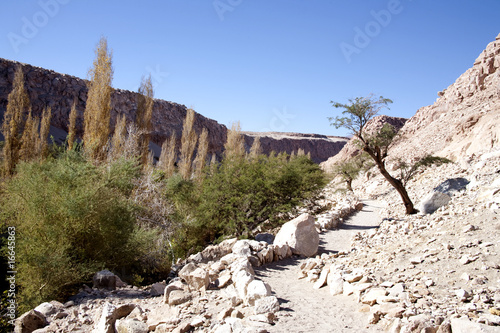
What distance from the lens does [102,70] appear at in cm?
1564

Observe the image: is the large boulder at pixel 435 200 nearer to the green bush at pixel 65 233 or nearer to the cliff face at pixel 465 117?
the green bush at pixel 65 233

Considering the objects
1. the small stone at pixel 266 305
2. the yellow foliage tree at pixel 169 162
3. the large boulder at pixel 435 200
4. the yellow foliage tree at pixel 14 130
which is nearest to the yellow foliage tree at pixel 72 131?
the yellow foliage tree at pixel 14 130

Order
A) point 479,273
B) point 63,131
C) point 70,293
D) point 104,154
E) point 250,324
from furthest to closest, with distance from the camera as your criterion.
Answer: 1. point 63,131
2. point 104,154
3. point 70,293
4. point 479,273
5. point 250,324

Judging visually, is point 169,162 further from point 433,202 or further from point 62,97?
point 62,97

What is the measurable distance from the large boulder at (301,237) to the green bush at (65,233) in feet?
13.3

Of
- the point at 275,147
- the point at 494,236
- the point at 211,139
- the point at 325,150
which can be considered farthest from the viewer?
the point at 325,150

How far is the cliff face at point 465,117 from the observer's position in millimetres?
24016

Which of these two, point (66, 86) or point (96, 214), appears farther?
point (66, 86)

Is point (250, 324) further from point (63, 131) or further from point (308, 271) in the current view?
point (63, 131)

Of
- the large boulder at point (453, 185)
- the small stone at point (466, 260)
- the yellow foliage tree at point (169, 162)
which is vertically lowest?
the small stone at point (466, 260)

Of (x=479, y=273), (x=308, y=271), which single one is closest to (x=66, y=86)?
(x=308, y=271)

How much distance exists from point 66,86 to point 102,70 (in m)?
37.5

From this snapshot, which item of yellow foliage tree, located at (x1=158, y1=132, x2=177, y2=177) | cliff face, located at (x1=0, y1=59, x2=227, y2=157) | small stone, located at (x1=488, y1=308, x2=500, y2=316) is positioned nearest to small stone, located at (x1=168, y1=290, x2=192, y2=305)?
small stone, located at (x1=488, y1=308, x2=500, y2=316)

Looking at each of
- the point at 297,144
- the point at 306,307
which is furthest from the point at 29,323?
the point at 297,144
